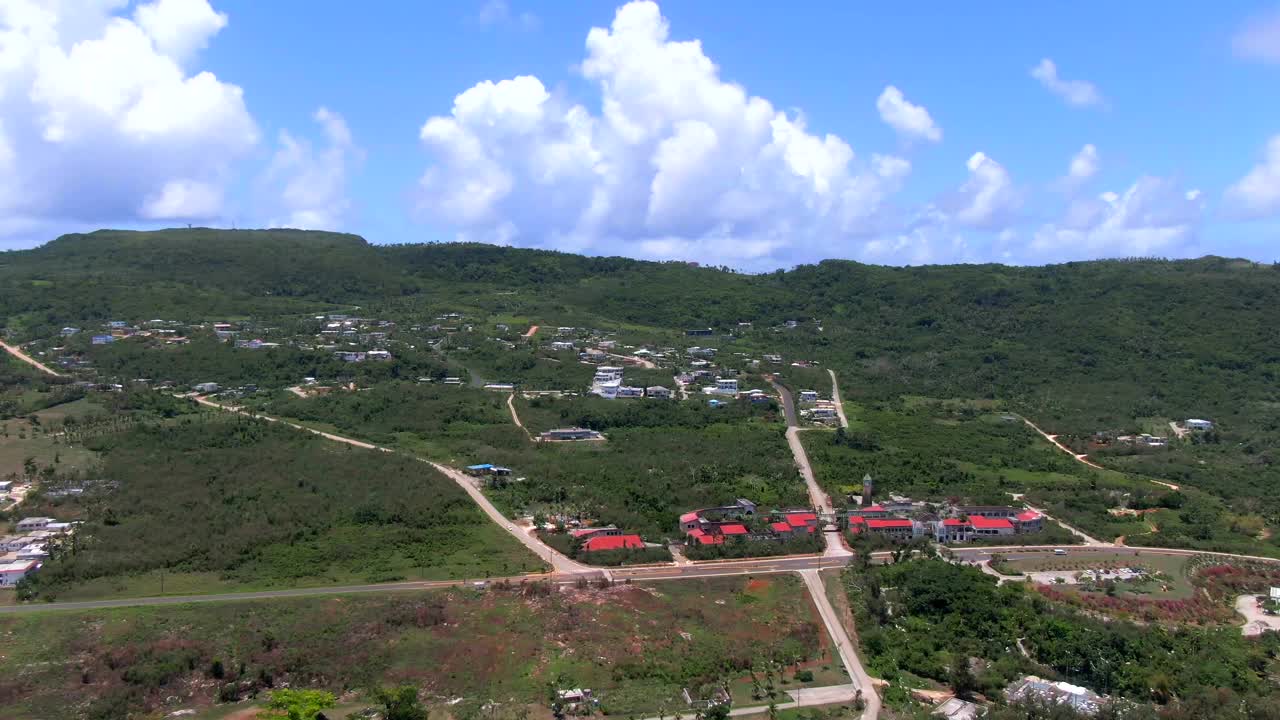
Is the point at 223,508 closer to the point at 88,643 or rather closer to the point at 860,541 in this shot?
the point at 88,643

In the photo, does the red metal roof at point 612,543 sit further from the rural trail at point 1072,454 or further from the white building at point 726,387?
the rural trail at point 1072,454

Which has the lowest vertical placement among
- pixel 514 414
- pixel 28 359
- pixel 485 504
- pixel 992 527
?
pixel 992 527

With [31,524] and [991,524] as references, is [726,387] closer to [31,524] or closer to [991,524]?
[991,524]

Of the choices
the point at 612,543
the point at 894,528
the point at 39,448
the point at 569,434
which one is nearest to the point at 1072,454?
the point at 894,528

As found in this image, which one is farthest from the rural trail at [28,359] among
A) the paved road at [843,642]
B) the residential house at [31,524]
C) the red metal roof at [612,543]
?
the paved road at [843,642]

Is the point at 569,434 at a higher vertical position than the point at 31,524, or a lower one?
higher

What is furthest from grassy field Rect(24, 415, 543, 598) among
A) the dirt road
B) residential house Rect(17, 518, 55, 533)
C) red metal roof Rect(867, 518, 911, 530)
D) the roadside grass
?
the dirt road
